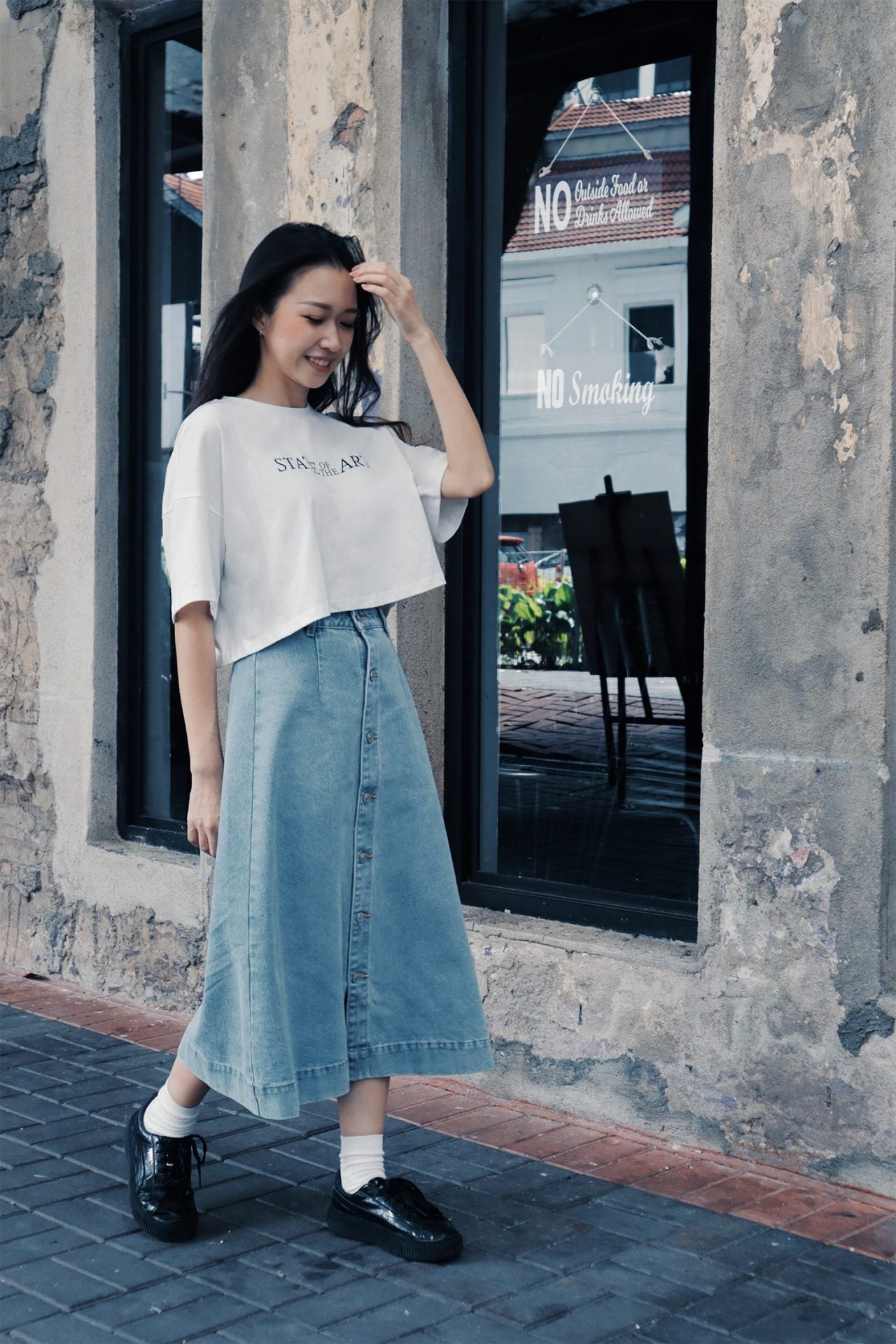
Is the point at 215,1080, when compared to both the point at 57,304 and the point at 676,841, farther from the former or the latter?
the point at 57,304

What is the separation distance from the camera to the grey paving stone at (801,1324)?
2.61m

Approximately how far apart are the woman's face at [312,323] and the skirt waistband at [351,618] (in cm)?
45

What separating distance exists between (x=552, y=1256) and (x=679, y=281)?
3211 millimetres

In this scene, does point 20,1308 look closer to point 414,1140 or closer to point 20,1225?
point 20,1225

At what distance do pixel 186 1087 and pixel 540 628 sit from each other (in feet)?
7.49

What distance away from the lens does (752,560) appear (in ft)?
11.6

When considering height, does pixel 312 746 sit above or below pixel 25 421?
below

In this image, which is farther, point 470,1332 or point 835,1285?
point 835,1285

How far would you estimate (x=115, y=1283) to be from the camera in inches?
111

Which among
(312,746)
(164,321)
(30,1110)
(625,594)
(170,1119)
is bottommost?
(30,1110)

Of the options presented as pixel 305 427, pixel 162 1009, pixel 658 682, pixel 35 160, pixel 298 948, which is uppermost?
pixel 35 160

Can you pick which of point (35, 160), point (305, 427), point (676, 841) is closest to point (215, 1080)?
point (305, 427)

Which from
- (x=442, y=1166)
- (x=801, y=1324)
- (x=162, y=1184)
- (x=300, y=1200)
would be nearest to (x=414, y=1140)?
(x=442, y=1166)

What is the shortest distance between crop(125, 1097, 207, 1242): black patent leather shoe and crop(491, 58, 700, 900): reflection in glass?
1927mm
